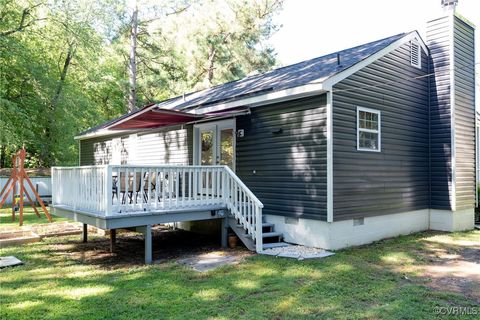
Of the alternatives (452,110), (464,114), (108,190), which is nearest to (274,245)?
(108,190)

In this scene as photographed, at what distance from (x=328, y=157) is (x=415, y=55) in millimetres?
4459

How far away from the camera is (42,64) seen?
18.2 metres

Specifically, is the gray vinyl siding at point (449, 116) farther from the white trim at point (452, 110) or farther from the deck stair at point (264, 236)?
the deck stair at point (264, 236)

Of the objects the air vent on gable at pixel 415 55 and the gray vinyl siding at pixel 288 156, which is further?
the air vent on gable at pixel 415 55

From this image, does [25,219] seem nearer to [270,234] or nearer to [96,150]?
[96,150]

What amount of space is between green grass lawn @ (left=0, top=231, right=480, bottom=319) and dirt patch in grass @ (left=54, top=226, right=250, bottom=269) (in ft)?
1.12

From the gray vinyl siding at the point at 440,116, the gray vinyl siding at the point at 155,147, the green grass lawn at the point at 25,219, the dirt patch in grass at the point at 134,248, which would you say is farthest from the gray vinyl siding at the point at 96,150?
the gray vinyl siding at the point at 440,116

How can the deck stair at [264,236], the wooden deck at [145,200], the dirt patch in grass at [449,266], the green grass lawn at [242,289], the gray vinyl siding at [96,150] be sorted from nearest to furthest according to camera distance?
the green grass lawn at [242,289], the dirt patch in grass at [449,266], the wooden deck at [145,200], the deck stair at [264,236], the gray vinyl siding at [96,150]

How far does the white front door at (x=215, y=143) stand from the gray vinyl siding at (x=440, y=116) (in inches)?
205

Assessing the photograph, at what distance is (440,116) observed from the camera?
975cm

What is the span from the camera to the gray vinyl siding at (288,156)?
294 inches

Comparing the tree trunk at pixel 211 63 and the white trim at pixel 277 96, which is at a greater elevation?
the tree trunk at pixel 211 63

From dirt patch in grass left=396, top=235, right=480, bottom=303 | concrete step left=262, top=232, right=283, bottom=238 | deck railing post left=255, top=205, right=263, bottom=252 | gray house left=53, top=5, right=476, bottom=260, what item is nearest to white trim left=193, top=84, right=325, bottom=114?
gray house left=53, top=5, right=476, bottom=260

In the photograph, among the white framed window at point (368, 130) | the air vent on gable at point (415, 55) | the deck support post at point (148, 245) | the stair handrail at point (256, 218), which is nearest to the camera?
the deck support post at point (148, 245)
